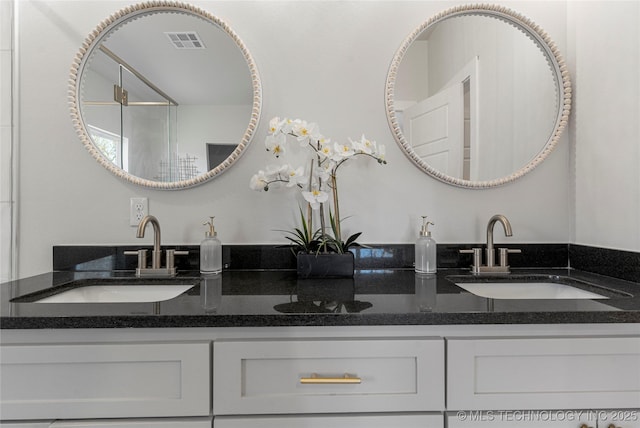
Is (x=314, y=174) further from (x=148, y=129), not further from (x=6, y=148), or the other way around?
(x=6, y=148)

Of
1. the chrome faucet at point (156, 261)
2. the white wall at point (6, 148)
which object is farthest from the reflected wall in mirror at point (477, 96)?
the white wall at point (6, 148)

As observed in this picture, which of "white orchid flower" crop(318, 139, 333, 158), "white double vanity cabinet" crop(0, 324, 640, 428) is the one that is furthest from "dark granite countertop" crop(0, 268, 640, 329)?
"white orchid flower" crop(318, 139, 333, 158)

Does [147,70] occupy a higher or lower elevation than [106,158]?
higher

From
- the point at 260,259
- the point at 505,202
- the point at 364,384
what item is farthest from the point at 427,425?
the point at 505,202

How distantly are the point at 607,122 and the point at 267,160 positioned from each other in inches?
47.4

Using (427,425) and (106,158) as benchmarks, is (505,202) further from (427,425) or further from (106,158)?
(106,158)

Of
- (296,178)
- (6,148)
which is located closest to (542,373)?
(296,178)

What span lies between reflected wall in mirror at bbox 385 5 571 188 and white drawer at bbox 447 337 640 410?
700mm

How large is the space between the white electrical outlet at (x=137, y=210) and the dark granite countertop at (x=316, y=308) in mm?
358

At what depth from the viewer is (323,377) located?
756 millimetres

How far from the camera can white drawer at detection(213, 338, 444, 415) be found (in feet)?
2.47

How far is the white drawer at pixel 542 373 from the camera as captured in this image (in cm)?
76

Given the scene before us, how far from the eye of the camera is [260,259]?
131 centimetres

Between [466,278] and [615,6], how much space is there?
1023 mm
